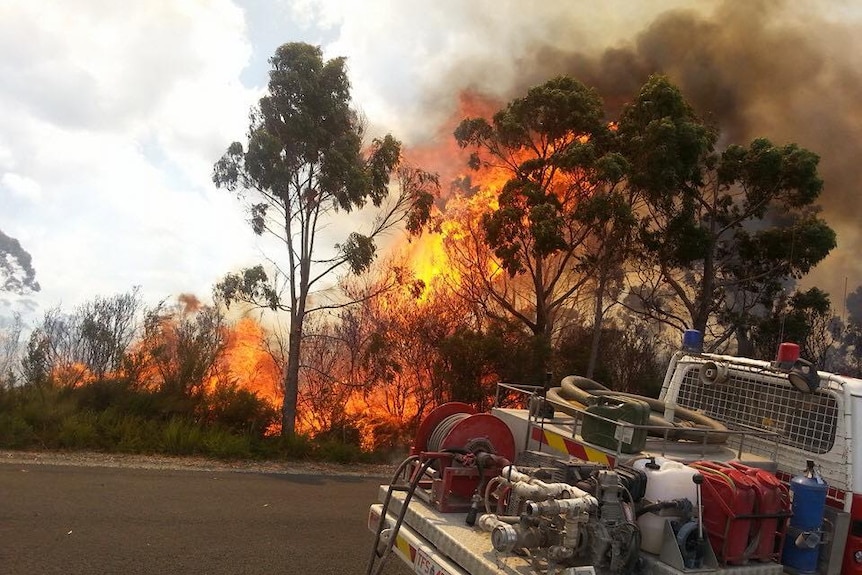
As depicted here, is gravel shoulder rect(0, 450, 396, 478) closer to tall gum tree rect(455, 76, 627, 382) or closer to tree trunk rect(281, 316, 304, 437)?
tree trunk rect(281, 316, 304, 437)

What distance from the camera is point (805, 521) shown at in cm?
358

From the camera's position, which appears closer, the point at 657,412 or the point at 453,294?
the point at 657,412

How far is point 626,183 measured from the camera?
16484mm

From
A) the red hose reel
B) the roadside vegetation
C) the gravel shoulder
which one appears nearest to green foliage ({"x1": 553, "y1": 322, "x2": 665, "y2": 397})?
the roadside vegetation

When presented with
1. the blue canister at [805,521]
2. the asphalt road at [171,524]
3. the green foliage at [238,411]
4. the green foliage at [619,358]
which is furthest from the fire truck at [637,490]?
the green foliage at [619,358]

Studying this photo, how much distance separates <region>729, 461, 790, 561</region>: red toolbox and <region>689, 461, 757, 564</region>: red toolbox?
4cm

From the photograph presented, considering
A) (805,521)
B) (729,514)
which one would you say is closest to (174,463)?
(729,514)

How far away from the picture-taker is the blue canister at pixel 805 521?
3566mm

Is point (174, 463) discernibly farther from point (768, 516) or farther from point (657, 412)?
point (768, 516)

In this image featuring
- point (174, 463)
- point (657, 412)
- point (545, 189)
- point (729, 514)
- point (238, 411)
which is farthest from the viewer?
point (545, 189)

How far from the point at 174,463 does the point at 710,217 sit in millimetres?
16549

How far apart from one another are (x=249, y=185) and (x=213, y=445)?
5140 mm

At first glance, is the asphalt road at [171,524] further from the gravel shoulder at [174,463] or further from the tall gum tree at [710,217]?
the tall gum tree at [710,217]

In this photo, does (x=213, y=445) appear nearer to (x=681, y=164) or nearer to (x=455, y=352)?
(x=455, y=352)
